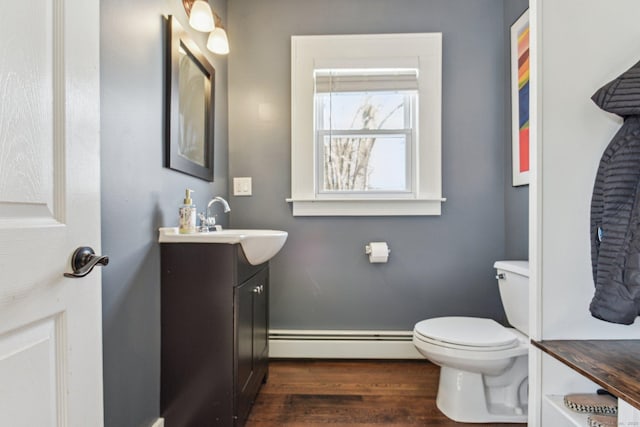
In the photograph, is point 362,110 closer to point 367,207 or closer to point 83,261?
point 367,207

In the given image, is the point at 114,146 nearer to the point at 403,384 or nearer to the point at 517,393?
the point at 403,384

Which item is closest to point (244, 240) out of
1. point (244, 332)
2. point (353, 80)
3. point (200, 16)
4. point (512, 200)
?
point (244, 332)

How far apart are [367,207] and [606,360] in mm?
1299

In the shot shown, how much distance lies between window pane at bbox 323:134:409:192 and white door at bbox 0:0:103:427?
146 cm

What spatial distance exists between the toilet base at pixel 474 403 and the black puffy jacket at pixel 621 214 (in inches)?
29.5

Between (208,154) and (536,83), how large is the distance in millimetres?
Answer: 1432

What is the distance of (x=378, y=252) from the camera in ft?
6.33

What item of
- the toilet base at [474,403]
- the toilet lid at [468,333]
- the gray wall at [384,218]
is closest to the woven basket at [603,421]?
the toilet lid at [468,333]

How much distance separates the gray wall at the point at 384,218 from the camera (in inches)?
78.4

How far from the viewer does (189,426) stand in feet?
3.99

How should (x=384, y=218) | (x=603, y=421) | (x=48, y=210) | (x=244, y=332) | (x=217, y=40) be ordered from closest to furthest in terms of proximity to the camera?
(x=48, y=210), (x=603, y=421), (x=244, y=332), (x=217, y=40), (x=384, y=218)

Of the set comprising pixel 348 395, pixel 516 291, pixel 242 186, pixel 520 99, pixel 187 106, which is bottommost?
pixel 348 395

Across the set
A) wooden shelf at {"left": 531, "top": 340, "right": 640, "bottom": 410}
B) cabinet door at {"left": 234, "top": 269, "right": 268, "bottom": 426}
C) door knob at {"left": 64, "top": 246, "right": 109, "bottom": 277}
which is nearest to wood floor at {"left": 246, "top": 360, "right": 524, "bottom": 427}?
cabinet door at {"left": 234, "top": 269, "right": 268, "bottom": 426}

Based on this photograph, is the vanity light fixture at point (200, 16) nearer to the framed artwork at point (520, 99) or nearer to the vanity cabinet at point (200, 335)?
the vanity cabinet at point (200, 335)
